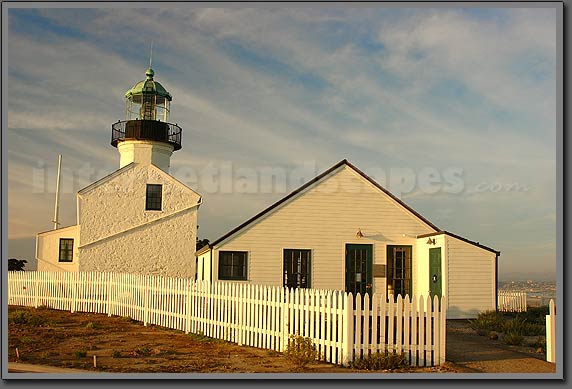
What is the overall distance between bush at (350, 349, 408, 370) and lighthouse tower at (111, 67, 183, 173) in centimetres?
1706

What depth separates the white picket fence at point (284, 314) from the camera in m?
11.0

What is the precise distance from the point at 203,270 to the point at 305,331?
8.94 meters

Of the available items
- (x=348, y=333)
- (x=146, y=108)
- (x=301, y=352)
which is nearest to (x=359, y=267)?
(x=301, y=352)

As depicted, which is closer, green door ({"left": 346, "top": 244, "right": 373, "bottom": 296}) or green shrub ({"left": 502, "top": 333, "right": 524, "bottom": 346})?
green shrub ({"left": 502, "top": 333, "right": 524, "bottom": 346})

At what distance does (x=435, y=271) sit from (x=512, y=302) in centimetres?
570

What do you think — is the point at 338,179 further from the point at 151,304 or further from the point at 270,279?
the point at 151,304

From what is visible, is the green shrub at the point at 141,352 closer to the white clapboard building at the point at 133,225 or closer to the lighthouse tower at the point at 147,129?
the white clapboard building at the point at 133,225

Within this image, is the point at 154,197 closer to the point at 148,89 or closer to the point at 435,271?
the point at 148,89

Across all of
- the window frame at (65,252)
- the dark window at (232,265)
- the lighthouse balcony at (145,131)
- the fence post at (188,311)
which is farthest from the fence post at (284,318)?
the lighthouse balcony at (145,131)

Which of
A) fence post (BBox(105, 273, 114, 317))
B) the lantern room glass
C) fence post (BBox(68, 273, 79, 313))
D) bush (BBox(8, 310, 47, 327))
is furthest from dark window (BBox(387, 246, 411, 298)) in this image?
the lantern room glass

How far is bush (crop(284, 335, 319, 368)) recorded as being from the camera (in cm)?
1120

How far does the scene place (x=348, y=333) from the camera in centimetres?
1091

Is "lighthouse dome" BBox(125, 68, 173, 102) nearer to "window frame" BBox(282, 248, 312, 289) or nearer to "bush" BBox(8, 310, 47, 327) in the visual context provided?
"window frame" BBox(282, 248, 312, 289)

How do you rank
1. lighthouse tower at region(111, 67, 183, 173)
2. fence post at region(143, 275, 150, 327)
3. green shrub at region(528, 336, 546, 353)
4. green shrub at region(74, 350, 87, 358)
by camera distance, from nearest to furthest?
green shrub at region(74, 350, 87, 358) → green shrub at region(528, 336, 546, 353) → fence post at region(143, 275, 150, 327) → lighthouse tower at region(111, 67, 183, 173)
